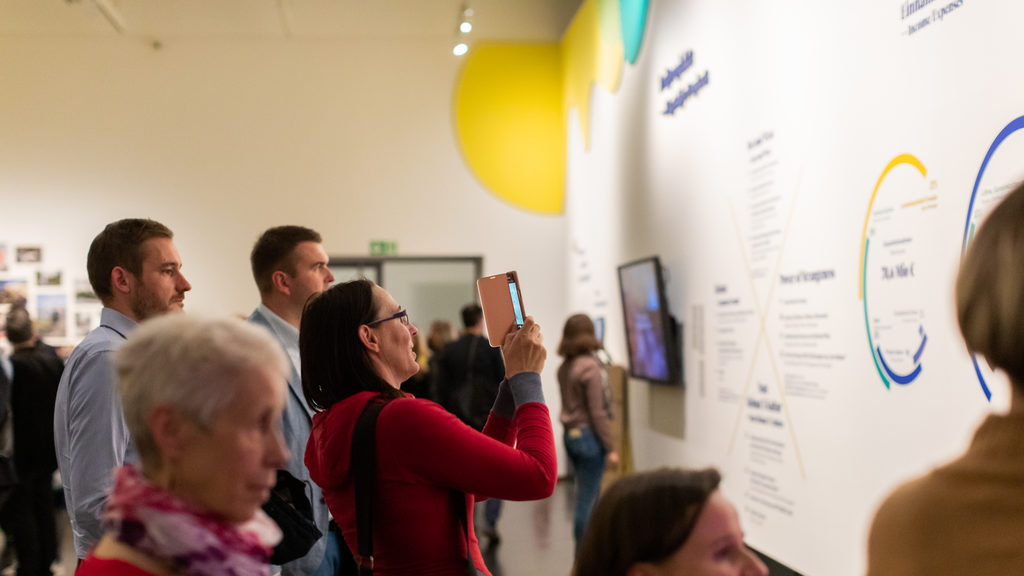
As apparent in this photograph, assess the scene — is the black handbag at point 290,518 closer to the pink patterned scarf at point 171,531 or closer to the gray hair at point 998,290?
the pink patterned scarf at point 171,531

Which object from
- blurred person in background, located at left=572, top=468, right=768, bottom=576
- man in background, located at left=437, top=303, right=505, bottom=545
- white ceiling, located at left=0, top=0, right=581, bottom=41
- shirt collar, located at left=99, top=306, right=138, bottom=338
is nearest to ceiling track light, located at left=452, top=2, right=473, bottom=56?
white ceiling, located at left=0, top=0, right=581, bottom=41

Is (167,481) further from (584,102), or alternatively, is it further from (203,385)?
(584,102)

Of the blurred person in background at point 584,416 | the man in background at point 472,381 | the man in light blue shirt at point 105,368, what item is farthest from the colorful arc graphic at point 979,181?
the man in background at point 472,381

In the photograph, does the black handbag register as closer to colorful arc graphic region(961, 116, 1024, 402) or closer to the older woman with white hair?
the older woman with white hair

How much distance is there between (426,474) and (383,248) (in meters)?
8.84

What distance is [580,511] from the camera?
6348 mm

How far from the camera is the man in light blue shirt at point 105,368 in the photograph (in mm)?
2293

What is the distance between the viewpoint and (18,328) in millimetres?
6129

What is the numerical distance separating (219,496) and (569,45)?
31.8 feet

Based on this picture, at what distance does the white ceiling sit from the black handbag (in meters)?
9.06

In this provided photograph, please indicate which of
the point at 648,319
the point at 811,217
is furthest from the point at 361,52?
the point at 811,217

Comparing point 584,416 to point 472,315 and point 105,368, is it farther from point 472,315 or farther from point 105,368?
point 105,368

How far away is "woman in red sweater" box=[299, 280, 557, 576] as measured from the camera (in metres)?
1.82

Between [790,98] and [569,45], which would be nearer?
[790,98]
